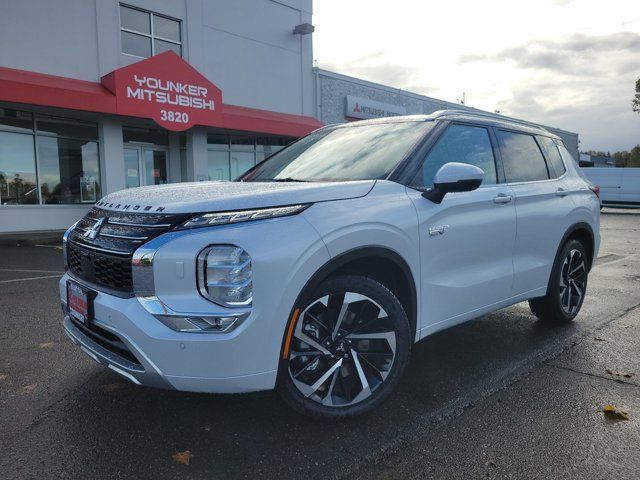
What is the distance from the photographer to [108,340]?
8.32 feet

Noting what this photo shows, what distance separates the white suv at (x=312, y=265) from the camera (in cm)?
227

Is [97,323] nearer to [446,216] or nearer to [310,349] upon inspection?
[310,349]

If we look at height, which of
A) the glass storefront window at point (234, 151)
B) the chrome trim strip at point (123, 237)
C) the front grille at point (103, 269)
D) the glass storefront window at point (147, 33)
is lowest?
the front grille at point (103, 269)

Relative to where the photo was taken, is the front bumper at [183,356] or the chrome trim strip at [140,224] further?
the chrome trim strip at [140,224]

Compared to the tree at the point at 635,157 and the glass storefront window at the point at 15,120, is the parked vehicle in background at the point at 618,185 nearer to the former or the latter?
the glass storefront window at the point at 15,120

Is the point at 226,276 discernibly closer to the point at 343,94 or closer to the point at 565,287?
the point at 565,287

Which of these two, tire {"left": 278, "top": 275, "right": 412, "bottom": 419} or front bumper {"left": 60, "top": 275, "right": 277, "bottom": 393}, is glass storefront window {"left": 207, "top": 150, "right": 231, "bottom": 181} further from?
front bumper {"left": 60, "top": 275, "right": 277, "bottom": 393}

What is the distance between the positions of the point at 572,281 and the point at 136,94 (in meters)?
11.8

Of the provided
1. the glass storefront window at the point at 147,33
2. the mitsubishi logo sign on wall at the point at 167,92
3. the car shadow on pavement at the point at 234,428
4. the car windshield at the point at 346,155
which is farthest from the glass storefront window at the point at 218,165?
the car shadow on pavement at the point at 234,428

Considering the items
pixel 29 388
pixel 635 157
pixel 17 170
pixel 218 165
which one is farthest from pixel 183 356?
pixel 635 157

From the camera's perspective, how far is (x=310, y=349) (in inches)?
102

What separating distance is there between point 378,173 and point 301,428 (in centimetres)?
158

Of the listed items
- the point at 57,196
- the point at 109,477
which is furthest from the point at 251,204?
the point at 57,196

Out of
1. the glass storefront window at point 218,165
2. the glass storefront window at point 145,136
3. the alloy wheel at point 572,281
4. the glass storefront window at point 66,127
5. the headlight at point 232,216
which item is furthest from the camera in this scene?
the glass storefront window at point 218,165
